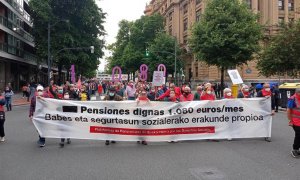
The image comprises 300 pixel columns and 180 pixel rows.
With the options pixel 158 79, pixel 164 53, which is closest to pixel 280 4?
pixel 164 53

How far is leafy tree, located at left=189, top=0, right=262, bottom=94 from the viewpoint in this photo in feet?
125

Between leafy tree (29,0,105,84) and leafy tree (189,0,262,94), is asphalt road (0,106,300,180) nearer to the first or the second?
leafy tree (189,0,262,94)

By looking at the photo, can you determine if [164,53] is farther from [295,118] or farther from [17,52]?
[295,118]

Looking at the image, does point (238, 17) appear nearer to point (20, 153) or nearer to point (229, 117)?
point (229, 117)

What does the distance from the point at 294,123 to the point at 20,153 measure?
6242 millimetres

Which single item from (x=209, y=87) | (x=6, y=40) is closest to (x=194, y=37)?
(x=6, y=40)

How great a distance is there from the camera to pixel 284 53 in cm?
3306

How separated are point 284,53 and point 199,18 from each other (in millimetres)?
31048

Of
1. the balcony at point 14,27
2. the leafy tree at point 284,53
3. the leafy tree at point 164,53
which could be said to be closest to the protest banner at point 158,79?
the leafy tree at point 284,53

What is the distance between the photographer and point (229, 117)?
1092 centimetres

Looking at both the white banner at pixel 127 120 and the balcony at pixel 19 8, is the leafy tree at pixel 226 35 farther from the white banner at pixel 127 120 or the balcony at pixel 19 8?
the white banner at pixel 127 120

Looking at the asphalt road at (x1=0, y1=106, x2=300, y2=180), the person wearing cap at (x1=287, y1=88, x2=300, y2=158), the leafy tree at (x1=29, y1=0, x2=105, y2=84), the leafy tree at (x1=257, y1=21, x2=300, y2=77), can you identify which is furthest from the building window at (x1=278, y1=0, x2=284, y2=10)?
the person wearing cap at (x1=287, y1=88, x2=300, y2=158)

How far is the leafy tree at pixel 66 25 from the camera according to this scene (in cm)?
4116

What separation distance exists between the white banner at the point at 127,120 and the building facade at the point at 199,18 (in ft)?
108
